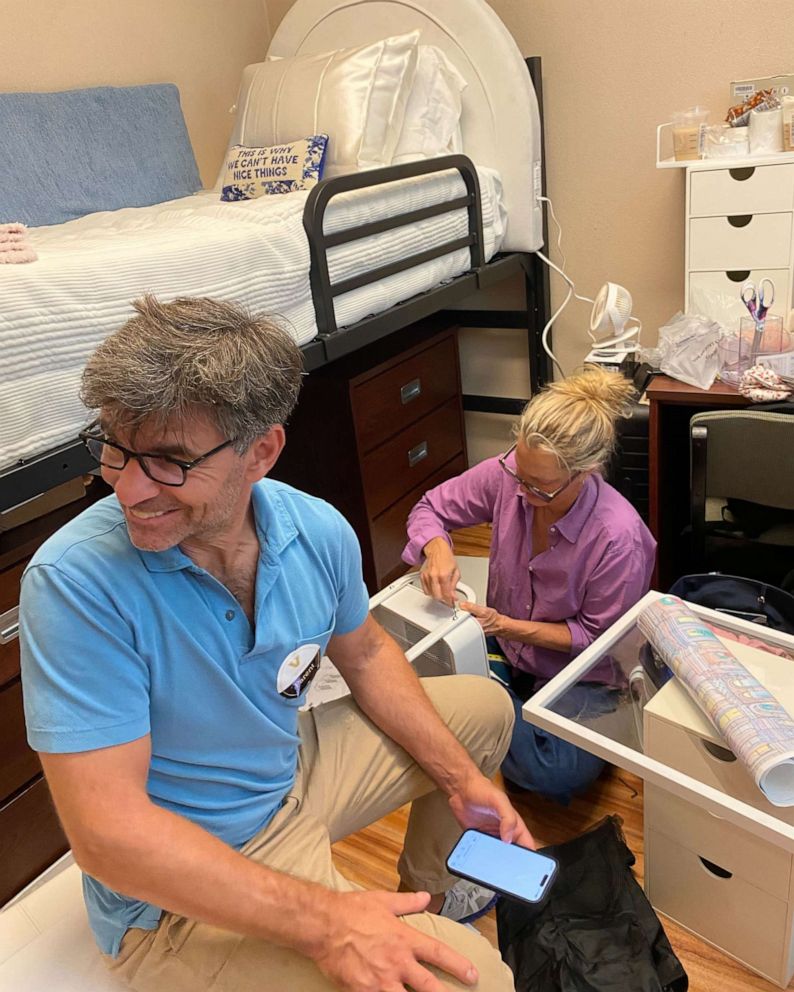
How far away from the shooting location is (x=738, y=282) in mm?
2148

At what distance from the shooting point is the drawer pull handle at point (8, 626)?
134cm

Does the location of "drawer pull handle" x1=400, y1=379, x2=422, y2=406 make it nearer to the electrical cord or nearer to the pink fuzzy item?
the electrical cord

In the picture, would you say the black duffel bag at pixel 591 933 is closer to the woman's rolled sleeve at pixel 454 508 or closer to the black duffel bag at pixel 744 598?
the black duffel bag at pixel 744 598

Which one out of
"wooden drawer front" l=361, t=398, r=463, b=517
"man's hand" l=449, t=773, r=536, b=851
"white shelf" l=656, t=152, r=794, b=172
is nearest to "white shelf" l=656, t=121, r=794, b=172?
"white shelf" l=656, t=152, r=794, b=172

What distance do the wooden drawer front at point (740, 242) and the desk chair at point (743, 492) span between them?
2.02 ft

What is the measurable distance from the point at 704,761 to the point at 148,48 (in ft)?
8.61

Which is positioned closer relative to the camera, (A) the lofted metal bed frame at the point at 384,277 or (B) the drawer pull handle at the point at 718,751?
(B) the drawer pull handle at the point at 718,751

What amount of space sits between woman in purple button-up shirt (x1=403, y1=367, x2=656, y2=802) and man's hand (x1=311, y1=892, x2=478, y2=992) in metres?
0.67

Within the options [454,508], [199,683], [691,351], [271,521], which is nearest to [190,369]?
[271,521]

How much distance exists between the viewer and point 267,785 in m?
1.05

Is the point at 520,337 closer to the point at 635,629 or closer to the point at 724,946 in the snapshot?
the point at 635,629

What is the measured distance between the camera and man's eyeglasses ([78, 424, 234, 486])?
85 cm

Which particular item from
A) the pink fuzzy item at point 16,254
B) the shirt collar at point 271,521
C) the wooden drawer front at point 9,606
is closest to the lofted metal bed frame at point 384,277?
the wooden drawer front at point 9,606

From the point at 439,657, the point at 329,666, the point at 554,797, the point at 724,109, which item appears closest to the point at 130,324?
the point at 439,657
